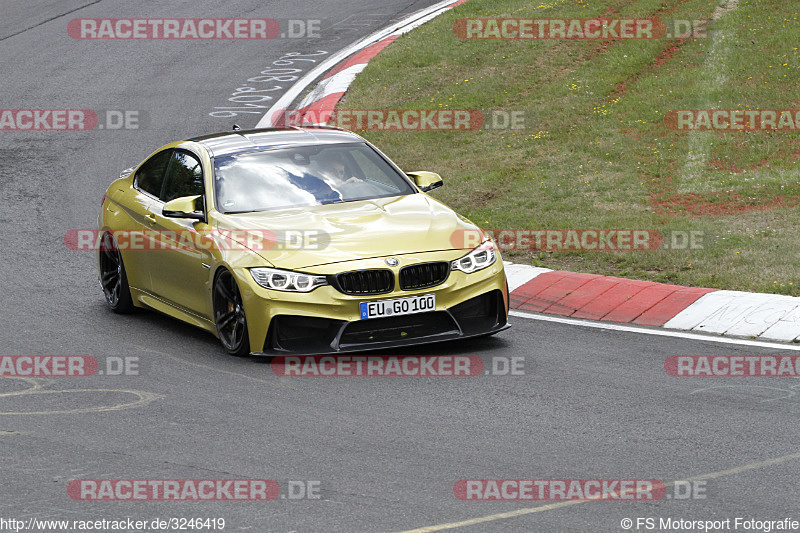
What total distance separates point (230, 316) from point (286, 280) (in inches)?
27.8

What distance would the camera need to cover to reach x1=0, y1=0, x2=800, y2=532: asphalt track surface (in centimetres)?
572

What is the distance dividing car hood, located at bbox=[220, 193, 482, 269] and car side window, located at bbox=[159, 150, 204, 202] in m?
0.75

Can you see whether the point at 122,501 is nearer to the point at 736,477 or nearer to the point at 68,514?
the point at 68,514

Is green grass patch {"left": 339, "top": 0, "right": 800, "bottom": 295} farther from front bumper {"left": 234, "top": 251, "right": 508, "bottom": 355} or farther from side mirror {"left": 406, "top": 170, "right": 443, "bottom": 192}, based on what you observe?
front bumper {"left": 234, "top": 251, "right": 508, "bottom": 355}

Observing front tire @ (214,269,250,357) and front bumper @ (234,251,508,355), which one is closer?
front bumper @ (234,251,508,355)

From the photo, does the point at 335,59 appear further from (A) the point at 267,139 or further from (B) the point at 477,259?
(B) the point at 477,259

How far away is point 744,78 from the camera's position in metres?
17.5

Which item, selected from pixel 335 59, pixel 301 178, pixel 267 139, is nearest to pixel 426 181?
pixel 301 178

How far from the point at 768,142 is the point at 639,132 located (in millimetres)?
1766

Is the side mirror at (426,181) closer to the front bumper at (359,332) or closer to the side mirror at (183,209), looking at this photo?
the front bumper at (359,332)

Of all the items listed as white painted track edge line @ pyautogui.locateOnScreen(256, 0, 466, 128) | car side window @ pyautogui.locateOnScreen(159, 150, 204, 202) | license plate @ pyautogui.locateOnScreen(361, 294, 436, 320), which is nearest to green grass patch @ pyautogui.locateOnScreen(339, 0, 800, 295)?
white painted track edge line @ pyautogui.locateOnScreen(256, 0, 466, 128)

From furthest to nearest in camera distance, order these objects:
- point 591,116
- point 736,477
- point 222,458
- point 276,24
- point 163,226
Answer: point 276,24 < point 591,116 < point 163,226 < point 222,458 < point 736,477

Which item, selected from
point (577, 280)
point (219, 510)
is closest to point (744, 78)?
point (577, 280)

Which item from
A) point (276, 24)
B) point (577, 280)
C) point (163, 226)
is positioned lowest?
point (577, 280)
